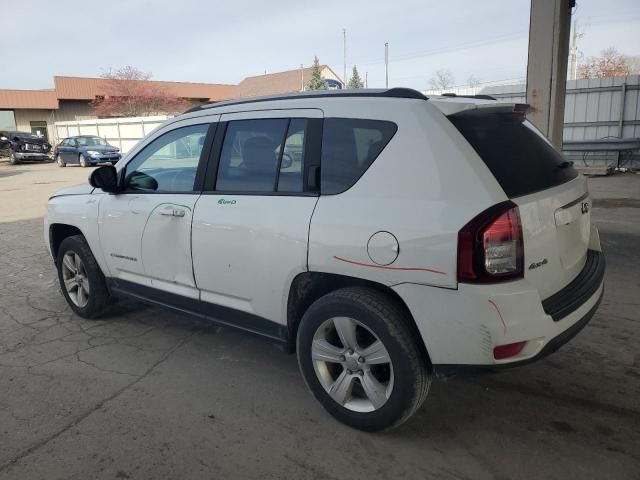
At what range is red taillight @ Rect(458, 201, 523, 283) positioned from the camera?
7.68 feet

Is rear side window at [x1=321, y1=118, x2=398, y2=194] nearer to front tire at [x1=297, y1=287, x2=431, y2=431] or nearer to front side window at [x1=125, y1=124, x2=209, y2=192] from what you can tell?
front tire at [x1=297, y1=287, x2=431, y2=431]

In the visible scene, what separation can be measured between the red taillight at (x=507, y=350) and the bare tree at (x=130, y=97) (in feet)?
141

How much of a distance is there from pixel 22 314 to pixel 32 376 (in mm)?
1578

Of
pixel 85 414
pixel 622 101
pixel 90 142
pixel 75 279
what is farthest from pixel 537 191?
pixel 90 142

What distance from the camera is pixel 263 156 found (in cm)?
329

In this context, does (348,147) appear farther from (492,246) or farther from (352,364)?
(352,364)

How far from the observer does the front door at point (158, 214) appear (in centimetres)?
364

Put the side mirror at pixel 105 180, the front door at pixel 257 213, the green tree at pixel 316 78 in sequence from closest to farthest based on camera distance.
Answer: the front door at pixel 257 213 → the side mirror at pixel 105 180 → the green tree at pixel 316 78

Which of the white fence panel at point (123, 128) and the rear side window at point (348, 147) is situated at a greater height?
the white fence panel at point (123, 128)

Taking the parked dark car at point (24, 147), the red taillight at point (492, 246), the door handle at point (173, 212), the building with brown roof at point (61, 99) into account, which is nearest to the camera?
the red taillight at point (492, 246)

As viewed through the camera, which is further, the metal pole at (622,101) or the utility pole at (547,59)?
the metal pole at (622,101)

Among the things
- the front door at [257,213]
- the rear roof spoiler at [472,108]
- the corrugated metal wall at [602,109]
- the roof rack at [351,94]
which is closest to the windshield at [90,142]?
the corrugated metal wall at [602,109]

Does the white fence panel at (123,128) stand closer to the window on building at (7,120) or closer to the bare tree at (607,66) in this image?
the window on building at (7,120)

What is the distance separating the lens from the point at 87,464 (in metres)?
2.67
